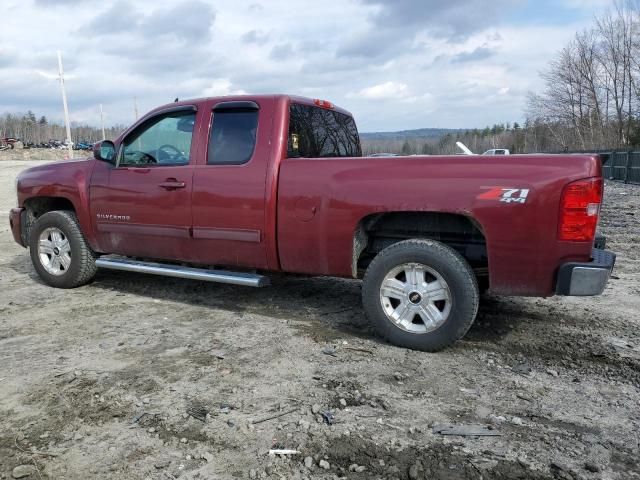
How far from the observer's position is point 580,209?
3.64 metres

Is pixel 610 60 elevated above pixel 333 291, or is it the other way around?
pixel 610 60

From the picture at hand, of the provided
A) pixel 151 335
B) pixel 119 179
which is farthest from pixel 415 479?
pixel 119 179

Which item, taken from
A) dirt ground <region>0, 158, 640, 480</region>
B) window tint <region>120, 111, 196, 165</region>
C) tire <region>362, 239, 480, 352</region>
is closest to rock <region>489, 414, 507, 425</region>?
dirt ground <region>0, 158, 640, 480</region>

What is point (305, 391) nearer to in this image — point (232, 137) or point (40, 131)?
point (232, 137)

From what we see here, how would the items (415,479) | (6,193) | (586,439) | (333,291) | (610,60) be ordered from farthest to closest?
(610,60), (6,193), (333,291), (586,439), (415,479)

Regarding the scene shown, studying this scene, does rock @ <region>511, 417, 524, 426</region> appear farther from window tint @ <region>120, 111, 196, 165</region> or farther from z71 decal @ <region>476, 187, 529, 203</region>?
window tint @ <region>120, 111, 196, 165</region>

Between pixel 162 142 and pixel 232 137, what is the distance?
0.92 metres

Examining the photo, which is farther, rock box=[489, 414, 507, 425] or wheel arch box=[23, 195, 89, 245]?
wheel arch box=[23, 195, 89, 245]

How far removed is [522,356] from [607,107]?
5512cm

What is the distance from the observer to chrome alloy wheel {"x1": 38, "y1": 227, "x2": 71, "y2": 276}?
20.2ft

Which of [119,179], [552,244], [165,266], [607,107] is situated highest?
[607,107]

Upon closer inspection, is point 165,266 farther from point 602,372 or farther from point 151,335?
point 602,372

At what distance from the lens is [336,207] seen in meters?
4.36

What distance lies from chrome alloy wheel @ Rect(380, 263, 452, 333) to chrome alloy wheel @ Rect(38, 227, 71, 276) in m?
3.89
